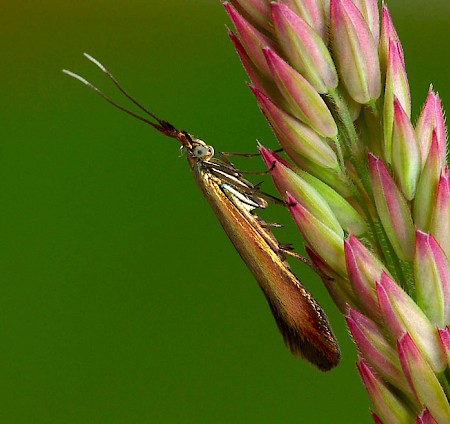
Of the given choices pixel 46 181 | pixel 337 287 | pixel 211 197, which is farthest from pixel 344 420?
pixel 337 287

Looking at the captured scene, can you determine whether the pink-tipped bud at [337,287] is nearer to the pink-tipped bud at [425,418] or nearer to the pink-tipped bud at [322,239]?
the pink-tipped bud at [322,239]

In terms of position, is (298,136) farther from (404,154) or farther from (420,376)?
(420,376)

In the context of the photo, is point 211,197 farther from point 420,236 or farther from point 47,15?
point 47,15

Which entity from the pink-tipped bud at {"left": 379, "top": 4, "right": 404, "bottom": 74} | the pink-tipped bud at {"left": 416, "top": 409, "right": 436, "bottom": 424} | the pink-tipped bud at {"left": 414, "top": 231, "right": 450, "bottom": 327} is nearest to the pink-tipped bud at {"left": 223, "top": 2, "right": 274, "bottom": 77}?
the pink-tipped bud at {"left": 379, "top": 4, "right": 404, "bottom": 74}

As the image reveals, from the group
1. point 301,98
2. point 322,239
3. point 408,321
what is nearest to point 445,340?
point 408,321

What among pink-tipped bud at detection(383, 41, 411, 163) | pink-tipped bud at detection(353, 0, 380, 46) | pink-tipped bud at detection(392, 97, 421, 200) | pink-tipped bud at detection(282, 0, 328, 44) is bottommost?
pink-tipped bud at detection(392, 97, 421, 200)

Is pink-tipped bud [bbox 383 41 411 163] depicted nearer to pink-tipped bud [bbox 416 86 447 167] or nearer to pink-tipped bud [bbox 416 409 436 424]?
pink-tipped bud [bbox 416 86 447 167]

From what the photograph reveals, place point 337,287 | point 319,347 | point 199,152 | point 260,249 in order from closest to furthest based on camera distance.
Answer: point 337,287 → point 319,347 → point 260,249 → point 199,152

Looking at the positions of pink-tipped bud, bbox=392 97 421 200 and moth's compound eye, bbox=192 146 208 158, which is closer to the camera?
pink-tipped bud, bbox=392 97 421 200
